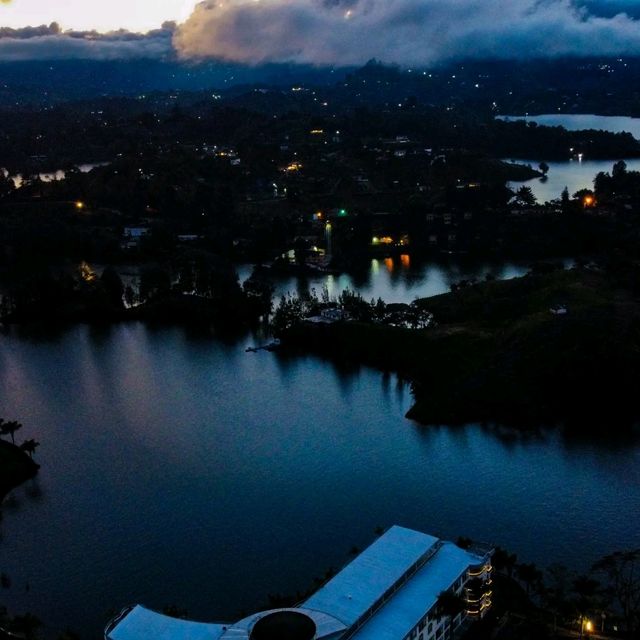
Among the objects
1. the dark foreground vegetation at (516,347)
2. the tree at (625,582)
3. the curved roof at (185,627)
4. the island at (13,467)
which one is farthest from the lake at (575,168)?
the curved roof at (185,627)

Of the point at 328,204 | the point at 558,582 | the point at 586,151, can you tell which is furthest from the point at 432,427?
the point at 586,151

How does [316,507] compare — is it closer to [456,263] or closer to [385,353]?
[385,353]

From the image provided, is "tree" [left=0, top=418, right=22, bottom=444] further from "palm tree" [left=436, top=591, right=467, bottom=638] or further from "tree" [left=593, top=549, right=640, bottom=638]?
"tree" [left=593, top=549, right=640, bottom=638]

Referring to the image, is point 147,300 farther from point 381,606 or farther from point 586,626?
point 586,626

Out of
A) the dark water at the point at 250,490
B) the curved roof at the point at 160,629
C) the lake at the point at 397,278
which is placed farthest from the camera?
the lake at the point at 397,278

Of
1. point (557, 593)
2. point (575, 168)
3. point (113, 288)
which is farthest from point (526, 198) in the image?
point (557, 593)

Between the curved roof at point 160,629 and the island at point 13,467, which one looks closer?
the curved roof at point 160,629

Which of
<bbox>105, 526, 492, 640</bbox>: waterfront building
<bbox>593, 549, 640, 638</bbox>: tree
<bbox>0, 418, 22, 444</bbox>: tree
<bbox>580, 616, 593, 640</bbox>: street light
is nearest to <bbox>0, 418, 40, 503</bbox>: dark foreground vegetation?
<bbox>0, 418, 22, 444</bbox>: tree

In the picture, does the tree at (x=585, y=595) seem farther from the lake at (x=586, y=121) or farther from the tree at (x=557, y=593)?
the lake at (x=586, y=121)

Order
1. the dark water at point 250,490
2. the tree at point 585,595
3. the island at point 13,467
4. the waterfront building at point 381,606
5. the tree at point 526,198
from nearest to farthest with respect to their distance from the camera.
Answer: the waterfront building at point 381,606 → the tree at point 585,595 → the dark water at point 250,490 → the island at point 13,467 → the tree at point 526,198
